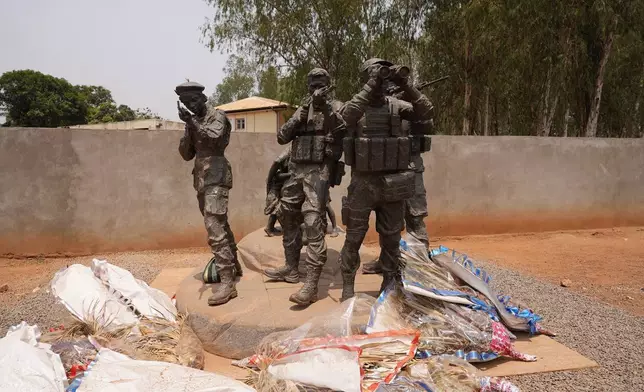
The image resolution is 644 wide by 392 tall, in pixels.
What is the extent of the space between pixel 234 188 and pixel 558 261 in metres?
5.63

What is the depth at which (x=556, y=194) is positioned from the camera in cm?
958

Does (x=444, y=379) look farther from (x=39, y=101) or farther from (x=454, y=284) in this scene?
(x=39, y=101)

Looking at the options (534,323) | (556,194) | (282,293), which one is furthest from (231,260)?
(556,194)

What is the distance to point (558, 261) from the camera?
7504mm

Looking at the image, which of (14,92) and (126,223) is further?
(14,92)

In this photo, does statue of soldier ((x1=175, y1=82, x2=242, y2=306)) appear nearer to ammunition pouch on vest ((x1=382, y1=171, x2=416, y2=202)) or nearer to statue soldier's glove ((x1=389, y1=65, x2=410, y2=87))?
ammunition pouch on vest ((x1=382, y1=171, x2=416, y2=202))

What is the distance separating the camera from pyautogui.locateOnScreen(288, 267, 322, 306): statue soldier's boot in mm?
3881

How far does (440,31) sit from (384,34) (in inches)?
74.0

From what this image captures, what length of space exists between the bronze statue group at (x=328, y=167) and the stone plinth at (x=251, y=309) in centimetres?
13

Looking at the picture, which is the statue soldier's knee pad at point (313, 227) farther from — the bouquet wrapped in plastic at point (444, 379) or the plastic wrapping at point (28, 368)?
the plastic wrapping at point (28, 368)

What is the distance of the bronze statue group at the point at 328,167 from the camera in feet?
12.1

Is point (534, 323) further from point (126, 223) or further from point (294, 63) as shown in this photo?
point (294, 63)

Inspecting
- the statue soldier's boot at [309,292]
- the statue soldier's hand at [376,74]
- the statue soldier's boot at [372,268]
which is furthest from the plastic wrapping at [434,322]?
the statue soldier's hand at [376,74]

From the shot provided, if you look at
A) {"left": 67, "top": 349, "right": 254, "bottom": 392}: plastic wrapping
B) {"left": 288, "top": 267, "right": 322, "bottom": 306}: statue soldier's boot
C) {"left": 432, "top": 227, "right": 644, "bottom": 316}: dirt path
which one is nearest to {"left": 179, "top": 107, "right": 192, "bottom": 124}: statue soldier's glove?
→ {"left": 288, "top": 267, "right": 322, "bottom": 306}: statue soldier's boot
